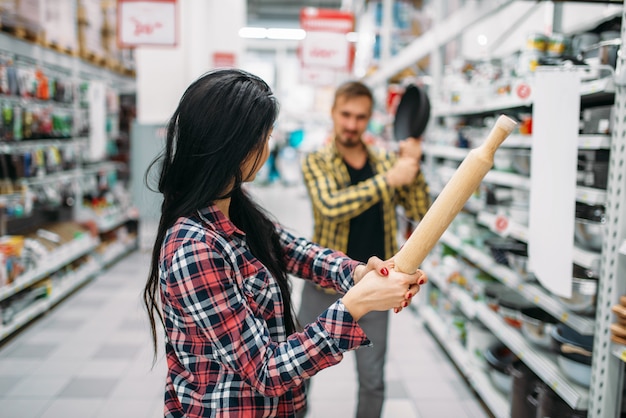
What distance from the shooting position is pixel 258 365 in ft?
3.52

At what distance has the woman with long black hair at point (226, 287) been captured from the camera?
1.06m

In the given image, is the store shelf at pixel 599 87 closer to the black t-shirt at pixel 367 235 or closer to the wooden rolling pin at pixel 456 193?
the black t-shirt at pixel 367 235

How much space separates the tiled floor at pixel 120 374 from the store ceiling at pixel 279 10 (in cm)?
1507

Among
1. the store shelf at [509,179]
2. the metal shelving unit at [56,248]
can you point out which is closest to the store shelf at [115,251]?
the metal shelving unit at [56,248]

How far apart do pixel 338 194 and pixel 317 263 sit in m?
0.81

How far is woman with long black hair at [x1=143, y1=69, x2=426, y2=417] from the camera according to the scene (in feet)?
3.49

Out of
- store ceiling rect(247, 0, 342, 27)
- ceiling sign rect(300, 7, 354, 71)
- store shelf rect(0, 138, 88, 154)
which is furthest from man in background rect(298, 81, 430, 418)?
store ceiling rect(247, 0, 342, 27)

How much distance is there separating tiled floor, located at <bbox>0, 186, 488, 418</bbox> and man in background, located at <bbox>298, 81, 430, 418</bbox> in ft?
2.94

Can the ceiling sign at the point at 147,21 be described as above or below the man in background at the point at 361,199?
above

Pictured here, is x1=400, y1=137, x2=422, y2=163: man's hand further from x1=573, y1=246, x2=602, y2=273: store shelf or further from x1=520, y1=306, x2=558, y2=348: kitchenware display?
x1=520, y1=306, x2=558, y2=348: kitchenware display

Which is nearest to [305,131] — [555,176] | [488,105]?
[488,105]

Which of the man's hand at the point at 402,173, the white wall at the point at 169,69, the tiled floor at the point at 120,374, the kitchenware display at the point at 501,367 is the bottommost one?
the tiled floor at the point at 120,374

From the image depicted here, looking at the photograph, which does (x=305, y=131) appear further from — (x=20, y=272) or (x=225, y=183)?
(x=225, y=183)

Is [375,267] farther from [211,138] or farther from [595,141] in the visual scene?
[595,141]
